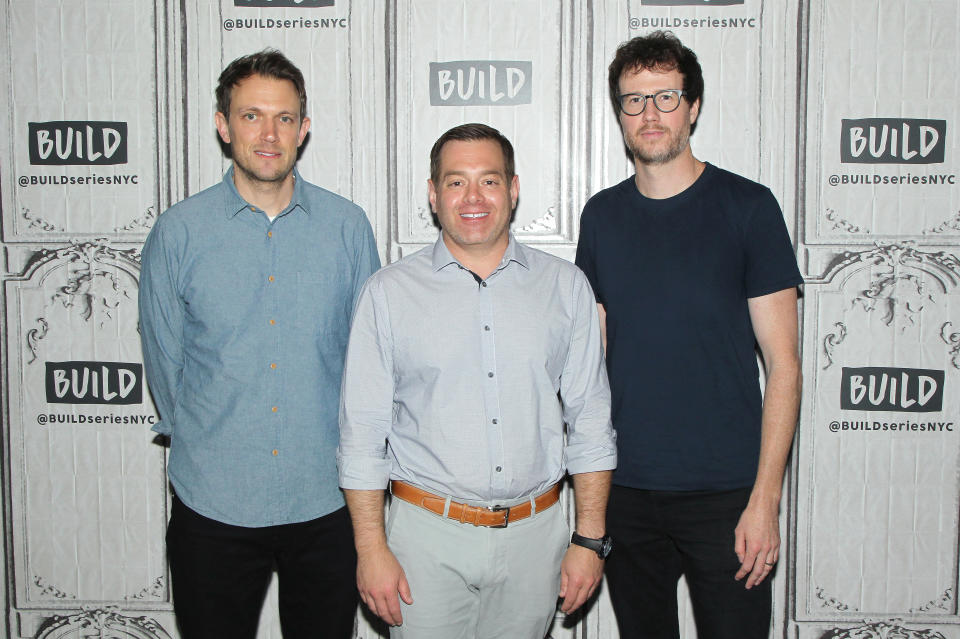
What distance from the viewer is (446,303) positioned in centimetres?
168

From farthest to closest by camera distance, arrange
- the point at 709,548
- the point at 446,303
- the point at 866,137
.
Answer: the point at 866,137, the point at 709,548, the point at 446,303

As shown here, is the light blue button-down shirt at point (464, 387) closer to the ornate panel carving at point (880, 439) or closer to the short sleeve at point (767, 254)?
the short sleeve at point (767, 254)

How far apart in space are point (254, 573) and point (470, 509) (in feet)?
2.28

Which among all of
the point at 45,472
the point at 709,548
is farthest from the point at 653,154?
the point at 45,472

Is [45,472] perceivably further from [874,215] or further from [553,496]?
[874,215]

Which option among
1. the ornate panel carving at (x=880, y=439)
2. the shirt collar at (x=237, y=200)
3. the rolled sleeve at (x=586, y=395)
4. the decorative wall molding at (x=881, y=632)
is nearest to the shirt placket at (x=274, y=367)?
the shirt collar at (x=237, y=200)

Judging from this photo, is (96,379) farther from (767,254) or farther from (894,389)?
(894,389)

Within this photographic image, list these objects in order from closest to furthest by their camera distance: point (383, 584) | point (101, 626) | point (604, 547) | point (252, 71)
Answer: point (383, 584) < point (604, 547) < point (252, 71) < point (101, 626)

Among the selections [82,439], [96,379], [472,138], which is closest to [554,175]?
[472,138]

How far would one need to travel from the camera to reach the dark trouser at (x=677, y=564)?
1779mm

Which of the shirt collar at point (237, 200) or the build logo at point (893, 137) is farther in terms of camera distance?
the build logo at point (893, 137)

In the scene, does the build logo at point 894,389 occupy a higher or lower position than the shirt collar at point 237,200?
lower

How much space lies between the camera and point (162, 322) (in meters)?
1.87

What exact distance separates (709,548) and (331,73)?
1.95m
